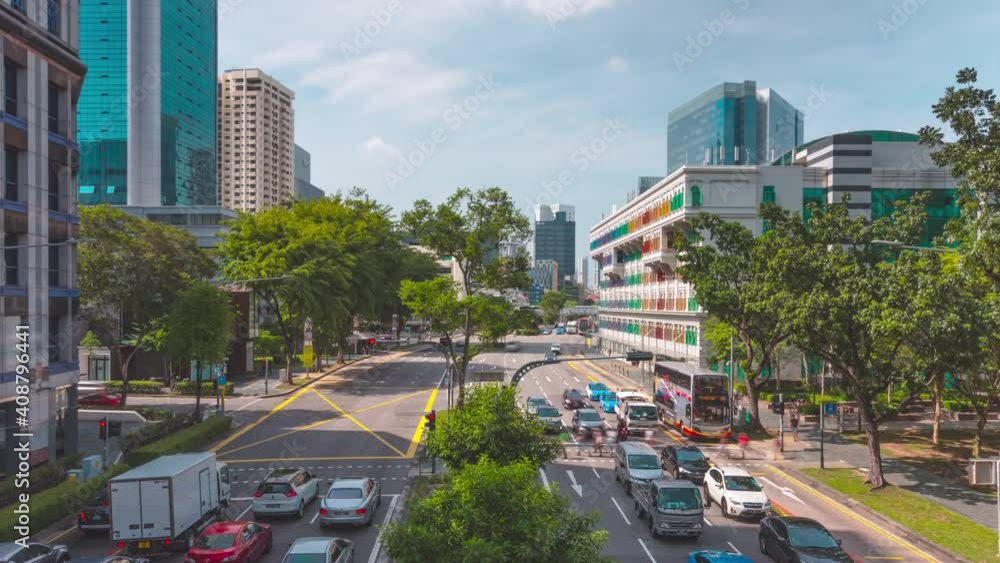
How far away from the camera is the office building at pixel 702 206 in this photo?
5912 cm

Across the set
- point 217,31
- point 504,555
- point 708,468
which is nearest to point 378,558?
point 504,555

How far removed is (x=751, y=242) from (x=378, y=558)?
97.1 ft

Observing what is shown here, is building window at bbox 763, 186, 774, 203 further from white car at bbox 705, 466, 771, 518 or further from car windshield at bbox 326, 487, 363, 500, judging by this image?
car windshield at bbox 326, 487, 363, 500

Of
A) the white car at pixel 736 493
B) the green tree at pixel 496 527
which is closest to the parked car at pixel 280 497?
the green tree at pixel 496 527

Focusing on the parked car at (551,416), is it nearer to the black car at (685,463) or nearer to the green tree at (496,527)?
the black car at (685,463)

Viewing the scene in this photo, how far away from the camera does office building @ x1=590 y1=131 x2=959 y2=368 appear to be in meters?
59.1

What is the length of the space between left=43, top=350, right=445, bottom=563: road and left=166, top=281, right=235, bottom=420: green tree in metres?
5.20

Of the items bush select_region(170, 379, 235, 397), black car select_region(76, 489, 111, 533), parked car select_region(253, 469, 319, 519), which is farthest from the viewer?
bush select_region(170, 379, 235, 397)

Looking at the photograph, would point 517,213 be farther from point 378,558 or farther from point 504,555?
point 504,555

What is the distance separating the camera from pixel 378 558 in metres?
20.5

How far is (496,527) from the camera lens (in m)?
10.7

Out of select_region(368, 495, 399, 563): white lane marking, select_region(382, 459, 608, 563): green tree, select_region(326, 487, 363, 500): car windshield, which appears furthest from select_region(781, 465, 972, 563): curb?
select_region(326, 487, 363, 500): car windshield

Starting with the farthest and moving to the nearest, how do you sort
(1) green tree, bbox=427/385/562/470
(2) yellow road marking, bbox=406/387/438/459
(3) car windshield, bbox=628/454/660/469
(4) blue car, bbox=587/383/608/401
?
(4) blue car, bbox=587/383/608/401
(2) yellow road marking, bbox=406/387/438/459
(3) car windshield, bbox=628/454/660/469
(1) green tree, bbox=427/385/562/470

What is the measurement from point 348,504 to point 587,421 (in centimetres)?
2083
